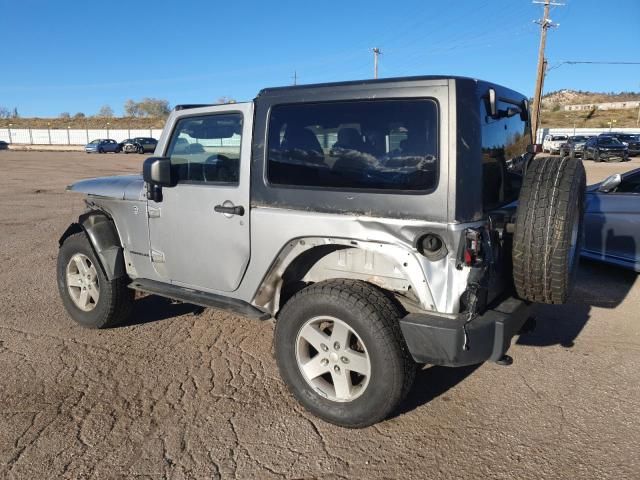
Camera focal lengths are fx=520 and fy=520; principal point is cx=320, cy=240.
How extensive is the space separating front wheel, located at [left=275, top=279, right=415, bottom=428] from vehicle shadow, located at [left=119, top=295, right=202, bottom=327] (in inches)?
81.2

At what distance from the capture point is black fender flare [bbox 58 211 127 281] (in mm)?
4324

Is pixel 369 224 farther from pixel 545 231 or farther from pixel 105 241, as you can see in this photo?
pixel 105 241

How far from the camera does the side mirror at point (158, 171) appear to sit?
147 inches

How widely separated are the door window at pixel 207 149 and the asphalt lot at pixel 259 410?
146 cm

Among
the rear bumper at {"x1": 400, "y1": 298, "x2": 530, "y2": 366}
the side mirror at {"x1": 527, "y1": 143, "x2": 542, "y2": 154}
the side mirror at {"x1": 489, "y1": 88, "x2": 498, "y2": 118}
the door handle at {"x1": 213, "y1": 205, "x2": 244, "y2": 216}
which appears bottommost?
the rear bumper at {"x1": 400, "y1": 298, "x2": 530, "y2": 366}

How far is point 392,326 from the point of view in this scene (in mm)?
2918

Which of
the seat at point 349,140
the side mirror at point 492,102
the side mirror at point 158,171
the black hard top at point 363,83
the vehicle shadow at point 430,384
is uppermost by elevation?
the black hard top at point 363,83

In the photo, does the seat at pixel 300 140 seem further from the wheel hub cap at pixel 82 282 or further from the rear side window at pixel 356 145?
the wheel hub cap at pixel 82 282

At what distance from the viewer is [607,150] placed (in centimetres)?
3325

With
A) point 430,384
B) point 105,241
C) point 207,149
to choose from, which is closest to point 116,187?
point 105,241

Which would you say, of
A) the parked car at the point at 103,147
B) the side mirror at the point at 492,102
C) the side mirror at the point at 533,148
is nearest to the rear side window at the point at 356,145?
the side mirror at the point at 492,102

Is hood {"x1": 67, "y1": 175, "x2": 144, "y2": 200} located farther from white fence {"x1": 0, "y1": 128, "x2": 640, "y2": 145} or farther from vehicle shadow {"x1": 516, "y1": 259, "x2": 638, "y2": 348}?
white fence {"x1": 0, "y1": 128, "x2": 640, "y2": 145}

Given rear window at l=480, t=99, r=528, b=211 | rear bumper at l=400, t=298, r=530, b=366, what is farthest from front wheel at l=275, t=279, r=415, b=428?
rear window at l=480, t=99, r=528, b=211

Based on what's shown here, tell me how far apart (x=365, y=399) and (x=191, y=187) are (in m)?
1.95
